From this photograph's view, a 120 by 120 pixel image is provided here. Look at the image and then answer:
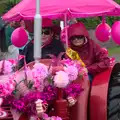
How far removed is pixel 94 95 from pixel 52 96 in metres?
0.64

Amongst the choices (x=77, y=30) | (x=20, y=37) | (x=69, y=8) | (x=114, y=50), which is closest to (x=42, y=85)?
(x=69, y=8)

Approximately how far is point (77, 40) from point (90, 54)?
0.83 ft

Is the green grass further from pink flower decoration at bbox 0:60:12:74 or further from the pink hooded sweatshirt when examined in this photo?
pink flower decoration at bbox 0:60:12:74

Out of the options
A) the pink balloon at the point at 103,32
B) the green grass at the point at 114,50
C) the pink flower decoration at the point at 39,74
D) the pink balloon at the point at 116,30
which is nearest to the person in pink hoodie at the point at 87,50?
the pink balloon at the point at 116,30

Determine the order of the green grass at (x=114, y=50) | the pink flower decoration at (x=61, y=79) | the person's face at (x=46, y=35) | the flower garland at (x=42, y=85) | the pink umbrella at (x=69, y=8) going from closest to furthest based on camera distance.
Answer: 1. the flower garland at (x=42, y=85)
2. the pink flower decoration at (x=61, y=79)
3. the pink umbrella at (x=69, y=8)
4. the person's face at (x=46, y=35)
5. the green grass at (x=114, y=50)

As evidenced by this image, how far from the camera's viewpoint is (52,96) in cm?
481

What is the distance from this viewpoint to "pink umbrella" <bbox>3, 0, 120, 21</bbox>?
5.46 metres

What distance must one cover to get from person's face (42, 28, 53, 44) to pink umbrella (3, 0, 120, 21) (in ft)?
1.94

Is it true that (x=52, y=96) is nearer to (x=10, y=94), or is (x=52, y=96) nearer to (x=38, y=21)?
(x=10, y=94)

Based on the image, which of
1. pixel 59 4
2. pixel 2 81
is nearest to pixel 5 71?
pixel 2 81

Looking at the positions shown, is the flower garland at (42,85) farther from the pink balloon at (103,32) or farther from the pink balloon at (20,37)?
the pink balloon at (103,32)

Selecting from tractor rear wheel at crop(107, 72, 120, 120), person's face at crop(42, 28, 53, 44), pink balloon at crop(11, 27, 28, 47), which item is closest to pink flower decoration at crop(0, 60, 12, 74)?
person's face at crop(42, 28, 53, 44)

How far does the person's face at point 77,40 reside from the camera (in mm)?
5903

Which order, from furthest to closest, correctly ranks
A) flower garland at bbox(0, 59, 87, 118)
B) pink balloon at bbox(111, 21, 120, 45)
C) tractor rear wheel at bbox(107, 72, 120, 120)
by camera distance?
pink balloon at bbox(111, 21, 120, 45) → tractor rear wheel at bbox(107, 72, 120, 120) → flower garland at bbox(0, 59, 87, 118)
